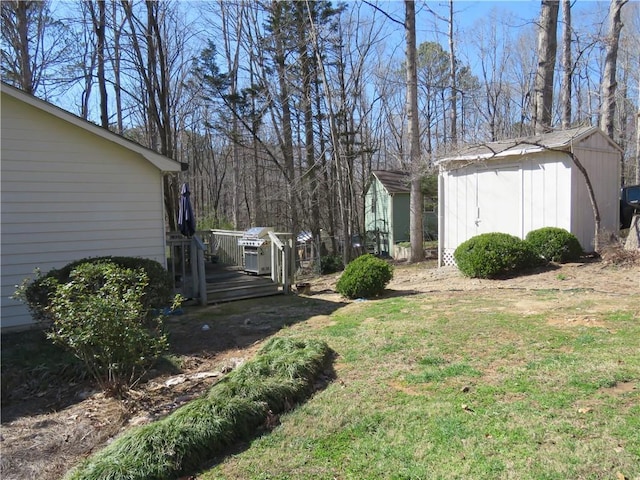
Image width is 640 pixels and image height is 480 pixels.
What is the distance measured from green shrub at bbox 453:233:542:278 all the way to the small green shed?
36.0 ft

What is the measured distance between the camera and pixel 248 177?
83.7 ft

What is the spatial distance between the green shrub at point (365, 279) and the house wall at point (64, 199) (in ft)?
11.6

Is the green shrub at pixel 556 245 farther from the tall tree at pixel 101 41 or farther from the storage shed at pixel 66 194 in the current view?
the tall tree at pixel 101 41

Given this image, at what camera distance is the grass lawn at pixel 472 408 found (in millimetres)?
2725

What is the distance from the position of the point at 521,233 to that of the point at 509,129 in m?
18.9

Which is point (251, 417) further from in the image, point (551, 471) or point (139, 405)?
point (551, 471)

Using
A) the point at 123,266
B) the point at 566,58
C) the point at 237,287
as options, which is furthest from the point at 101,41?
the point at 566,58

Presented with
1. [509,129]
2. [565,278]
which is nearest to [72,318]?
[565,278]

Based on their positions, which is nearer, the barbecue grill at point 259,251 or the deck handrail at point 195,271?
the deck handrail at point 195,271

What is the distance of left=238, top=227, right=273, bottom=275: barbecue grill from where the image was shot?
10.4m

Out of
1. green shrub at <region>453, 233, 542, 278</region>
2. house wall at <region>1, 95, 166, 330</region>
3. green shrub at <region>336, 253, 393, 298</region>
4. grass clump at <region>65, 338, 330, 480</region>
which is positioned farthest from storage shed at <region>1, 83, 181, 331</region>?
green shrub at <region>453, 233, 542, 278</region>

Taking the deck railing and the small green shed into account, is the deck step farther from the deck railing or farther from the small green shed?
the small green shed

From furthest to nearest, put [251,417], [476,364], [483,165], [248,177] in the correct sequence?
[248,177] → [483,165] → [476,364] → [251,417]

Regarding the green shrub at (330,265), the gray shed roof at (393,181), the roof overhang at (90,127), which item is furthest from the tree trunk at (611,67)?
the roof overhang at (90,127)
